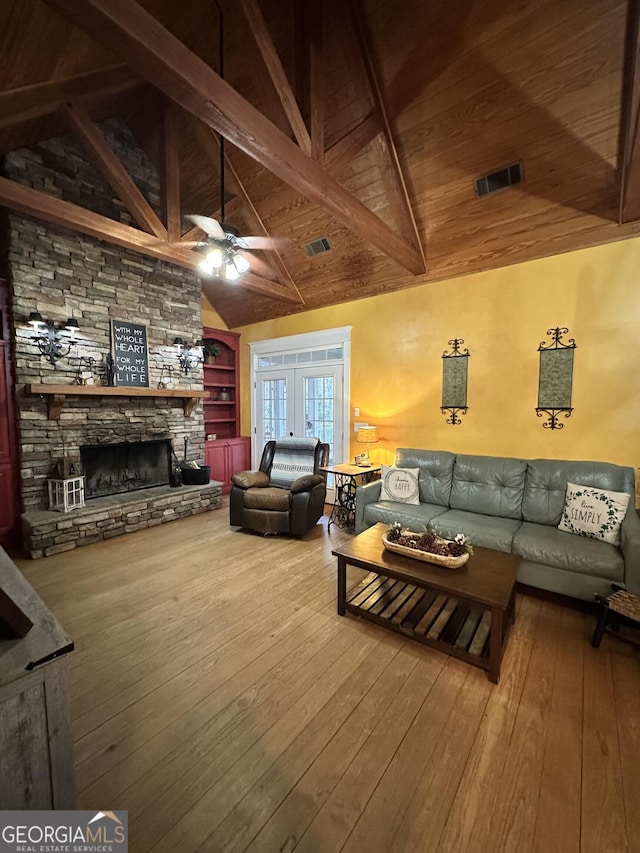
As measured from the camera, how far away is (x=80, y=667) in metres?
1.92

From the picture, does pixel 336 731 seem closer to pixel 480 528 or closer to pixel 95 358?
pixel 480 528

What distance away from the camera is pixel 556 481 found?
117 inches

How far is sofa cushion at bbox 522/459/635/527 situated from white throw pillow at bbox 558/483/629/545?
0.11 metres

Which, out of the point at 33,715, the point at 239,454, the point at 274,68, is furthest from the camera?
the point at 239,454

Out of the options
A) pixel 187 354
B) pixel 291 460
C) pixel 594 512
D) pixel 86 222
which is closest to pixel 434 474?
pixel 594 512

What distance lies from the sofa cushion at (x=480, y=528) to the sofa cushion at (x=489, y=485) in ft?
0.32

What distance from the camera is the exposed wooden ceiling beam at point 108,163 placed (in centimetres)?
327

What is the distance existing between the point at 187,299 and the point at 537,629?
5359 millimetres

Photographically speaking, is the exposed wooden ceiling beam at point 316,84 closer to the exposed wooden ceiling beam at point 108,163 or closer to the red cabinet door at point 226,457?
the exposed wooden ceiling beam at point 108,163

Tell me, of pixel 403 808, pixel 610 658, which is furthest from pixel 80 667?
pixel 610 658

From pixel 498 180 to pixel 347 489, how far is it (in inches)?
142

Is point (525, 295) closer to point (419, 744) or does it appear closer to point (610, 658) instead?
point (610, 658)

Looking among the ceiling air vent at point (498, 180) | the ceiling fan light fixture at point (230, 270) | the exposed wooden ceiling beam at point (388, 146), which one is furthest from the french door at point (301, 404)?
the ceiling air vent at point (498, 180)

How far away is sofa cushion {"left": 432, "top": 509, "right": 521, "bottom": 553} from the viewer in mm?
2691
